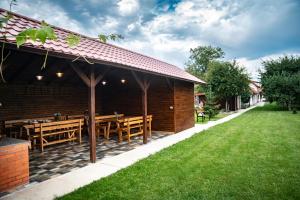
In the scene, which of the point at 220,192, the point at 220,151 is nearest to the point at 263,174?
the point at 220,192

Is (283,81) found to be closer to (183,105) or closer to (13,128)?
(183,105)

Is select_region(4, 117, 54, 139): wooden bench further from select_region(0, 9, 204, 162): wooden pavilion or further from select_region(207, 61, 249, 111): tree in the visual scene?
select_region(207, 61, 249, 111): tree

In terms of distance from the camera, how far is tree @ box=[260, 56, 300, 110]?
20719mm

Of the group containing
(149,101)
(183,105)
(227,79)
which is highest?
(227,79)

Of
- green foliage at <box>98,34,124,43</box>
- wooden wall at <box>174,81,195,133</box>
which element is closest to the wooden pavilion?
wooden wall at <box>174,81,195,133</box>

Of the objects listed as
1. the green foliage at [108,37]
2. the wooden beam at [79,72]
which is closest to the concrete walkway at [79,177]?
the wooden beam at [79,72]

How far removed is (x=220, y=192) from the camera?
3.84 m

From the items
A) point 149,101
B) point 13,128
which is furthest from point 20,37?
point 149,101

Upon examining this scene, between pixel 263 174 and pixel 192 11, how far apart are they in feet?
45.7

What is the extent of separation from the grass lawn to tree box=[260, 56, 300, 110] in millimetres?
16575

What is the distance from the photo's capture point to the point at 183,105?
11539mm

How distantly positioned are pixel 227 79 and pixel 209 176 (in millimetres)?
19017

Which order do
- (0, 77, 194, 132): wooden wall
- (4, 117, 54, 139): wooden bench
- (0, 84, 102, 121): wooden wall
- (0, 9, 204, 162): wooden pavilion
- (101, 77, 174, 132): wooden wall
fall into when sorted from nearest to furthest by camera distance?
(0, 9, 204, 162): wooden pavilion
(4, 117, 54, 139): wooden bench
(0, 84, 102, 121): wooden wall
(0, 77, 194, 132): wooden wall
(101, 77, 174, 132): wooden wall

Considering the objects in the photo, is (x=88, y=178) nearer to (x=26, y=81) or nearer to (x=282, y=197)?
(x=282, y=197)
